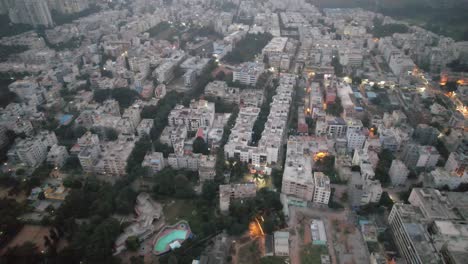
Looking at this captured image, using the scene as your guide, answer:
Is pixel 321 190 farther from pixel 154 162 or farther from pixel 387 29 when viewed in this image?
pixel 387 29

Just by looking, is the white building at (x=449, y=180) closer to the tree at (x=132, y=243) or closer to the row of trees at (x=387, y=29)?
the tree at (x=132, y=243)

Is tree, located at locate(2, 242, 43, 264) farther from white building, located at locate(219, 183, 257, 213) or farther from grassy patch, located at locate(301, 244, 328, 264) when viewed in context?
grassy patch, located at locate(301, 244, 328, 264)

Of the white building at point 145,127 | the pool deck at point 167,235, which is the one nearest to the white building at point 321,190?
the pool deck at point 167,235

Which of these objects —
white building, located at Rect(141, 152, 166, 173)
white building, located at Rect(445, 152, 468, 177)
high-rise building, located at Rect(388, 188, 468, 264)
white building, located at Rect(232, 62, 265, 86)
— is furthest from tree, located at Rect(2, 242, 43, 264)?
white building, located at Rect(445, 152, 468, 177)

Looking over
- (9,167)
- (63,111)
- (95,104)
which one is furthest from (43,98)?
(9,167)

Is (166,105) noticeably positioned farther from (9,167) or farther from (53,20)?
(53,20)

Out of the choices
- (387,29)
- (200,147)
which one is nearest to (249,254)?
(200,147)
